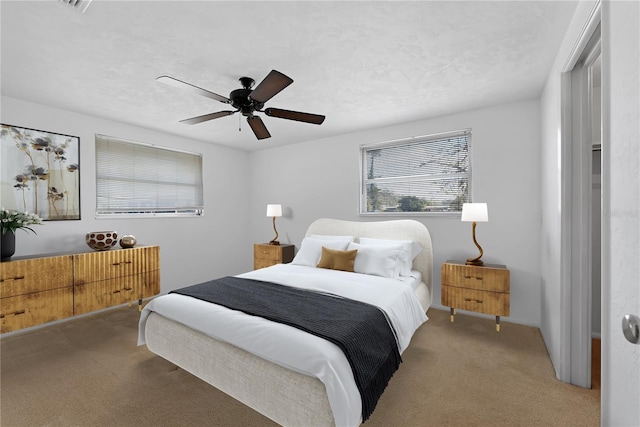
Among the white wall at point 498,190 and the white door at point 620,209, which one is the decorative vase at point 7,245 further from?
the white door at point 620,209

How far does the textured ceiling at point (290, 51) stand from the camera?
65.8 inches

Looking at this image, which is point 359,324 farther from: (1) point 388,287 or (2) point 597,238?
(2) point 597,238

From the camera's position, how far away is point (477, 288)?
9.53 feet

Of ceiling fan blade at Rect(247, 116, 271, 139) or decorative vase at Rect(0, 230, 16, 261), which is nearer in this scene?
ceiling fan blade at Rect(247, 116, 271, 139)

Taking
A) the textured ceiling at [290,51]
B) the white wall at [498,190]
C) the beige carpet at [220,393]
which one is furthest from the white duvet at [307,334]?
the textured ceiling at [290,51]

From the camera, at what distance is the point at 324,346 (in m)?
1.54

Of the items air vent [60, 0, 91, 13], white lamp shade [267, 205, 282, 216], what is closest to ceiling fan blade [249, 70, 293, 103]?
air vent [60, 0, 91, 13]

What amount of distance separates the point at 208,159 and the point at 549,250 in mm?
4692

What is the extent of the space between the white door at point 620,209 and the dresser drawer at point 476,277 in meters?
2.08

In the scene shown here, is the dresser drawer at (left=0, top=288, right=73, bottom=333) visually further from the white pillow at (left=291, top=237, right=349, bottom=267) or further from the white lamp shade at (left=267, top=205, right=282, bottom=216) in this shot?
the white lamp shade at (left=267, top=205, right=282, bottom=216)

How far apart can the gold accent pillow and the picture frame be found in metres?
3.01

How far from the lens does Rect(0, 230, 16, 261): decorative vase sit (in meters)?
2.58

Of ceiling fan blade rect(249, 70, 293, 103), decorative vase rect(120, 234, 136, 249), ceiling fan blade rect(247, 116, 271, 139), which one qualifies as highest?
ceiling fan blade rect(249, 70, 293, 103)

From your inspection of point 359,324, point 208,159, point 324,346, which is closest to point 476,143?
point 359,324
